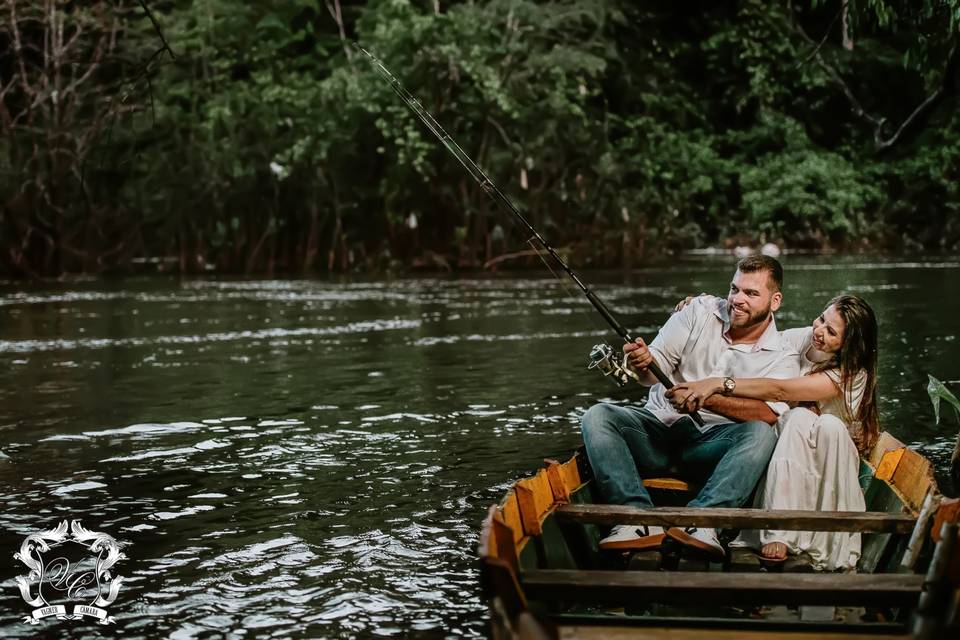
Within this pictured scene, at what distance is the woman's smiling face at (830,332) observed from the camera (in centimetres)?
687

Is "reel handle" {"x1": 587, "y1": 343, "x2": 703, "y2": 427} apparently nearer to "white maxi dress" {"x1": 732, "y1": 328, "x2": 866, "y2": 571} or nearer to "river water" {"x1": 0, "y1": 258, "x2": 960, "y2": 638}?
"white maxi dress" {"x1": 732, "y1": 328, "x2": 866, "y2": 571}

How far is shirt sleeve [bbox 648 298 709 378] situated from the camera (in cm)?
736

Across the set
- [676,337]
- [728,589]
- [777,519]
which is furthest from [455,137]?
[728,589]

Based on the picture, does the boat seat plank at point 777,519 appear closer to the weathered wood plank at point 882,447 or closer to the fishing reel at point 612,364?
the weathered wood plank at point 882,447

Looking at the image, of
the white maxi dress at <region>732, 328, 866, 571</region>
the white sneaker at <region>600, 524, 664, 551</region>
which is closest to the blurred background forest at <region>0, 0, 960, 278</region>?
the white maxi dress at <region>732, 328, 866, 571</region>

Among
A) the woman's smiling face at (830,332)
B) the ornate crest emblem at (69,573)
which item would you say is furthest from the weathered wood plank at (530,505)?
the ornate crest emblem at (69,573)

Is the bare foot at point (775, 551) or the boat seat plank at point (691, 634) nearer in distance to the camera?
the boat seat plank at point (691, 634)

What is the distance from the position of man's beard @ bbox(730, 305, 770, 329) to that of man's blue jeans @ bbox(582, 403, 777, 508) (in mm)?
501

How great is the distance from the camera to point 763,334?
285 inches

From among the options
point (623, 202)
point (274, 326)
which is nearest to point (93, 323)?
point (274, 326)

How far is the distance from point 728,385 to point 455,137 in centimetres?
3002

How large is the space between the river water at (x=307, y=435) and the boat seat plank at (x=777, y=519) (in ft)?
3.24

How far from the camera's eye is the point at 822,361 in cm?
697

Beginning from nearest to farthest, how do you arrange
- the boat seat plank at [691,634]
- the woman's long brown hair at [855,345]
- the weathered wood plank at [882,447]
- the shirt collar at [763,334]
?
the boat seat plank at [691,634], the woman's long brown hair at [855,345], the weathered wood plank at [882,447], the shirt collar at [763,334]
